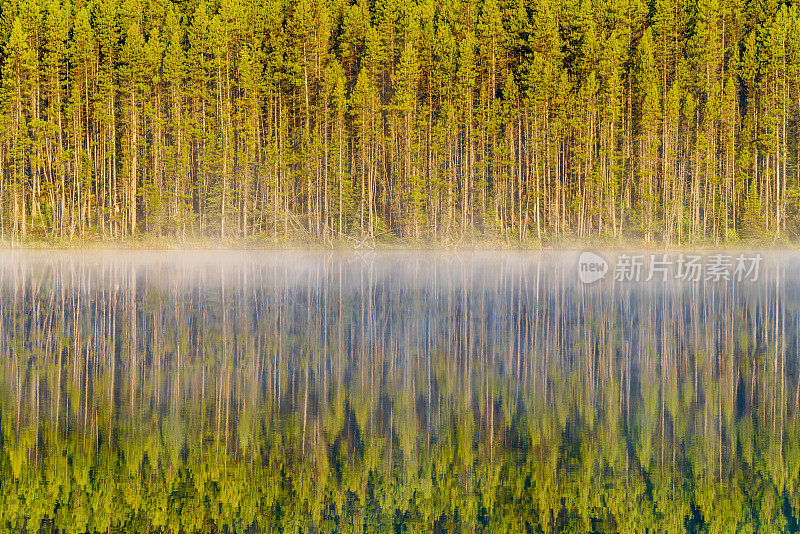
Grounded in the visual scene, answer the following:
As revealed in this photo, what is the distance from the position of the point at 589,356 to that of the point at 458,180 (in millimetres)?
43436

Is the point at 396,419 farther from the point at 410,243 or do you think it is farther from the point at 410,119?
the point at 410,119

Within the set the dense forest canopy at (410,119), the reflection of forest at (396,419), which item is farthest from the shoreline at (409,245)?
the reflection of forest at (396,419)

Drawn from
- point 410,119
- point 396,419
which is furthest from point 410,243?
point 396,419

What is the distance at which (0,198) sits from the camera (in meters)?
50.7

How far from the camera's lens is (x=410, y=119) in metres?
52.8

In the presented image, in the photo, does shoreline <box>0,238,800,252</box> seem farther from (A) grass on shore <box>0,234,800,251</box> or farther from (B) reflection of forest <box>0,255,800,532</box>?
(B) reflection of forest <box>0,255,800,532</box>

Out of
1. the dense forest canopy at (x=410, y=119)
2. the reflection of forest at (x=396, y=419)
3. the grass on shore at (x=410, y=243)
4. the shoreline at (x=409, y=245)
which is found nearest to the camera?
the reflection of forest at (x=396, y=419)

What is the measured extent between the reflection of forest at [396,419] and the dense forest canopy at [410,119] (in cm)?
3390

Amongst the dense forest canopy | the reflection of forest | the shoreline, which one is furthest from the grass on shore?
the reflection of forest

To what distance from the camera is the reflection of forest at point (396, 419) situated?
6789 mm

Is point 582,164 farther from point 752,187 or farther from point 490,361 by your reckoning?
point 490,361

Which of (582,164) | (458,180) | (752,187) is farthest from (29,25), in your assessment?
(752,187)

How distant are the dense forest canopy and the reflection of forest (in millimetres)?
33897

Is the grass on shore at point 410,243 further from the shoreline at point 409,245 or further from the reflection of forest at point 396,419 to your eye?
the reflection of forest at point 396,419
